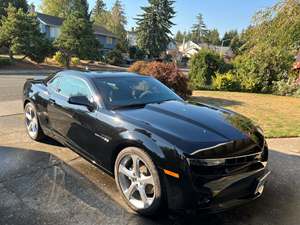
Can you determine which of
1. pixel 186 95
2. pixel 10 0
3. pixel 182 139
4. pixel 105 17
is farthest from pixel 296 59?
pixel 105 17

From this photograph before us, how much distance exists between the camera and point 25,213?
9.97ft

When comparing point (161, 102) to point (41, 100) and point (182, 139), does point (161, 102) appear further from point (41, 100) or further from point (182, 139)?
point (41, 100)

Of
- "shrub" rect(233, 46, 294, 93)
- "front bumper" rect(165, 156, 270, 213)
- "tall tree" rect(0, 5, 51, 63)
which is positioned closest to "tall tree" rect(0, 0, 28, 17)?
"tall tree" rect(0, 5, 51, 63)

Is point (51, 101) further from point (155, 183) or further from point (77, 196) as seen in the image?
point (155, 183)

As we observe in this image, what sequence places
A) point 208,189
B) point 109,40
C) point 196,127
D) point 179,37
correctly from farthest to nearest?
point 179,37, point 109,40, point 196,127, point 208,189

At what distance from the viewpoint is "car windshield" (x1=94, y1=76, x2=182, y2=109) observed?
3.84 m

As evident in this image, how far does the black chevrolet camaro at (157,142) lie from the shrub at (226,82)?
13.0 metres

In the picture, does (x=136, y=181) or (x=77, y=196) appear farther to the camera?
(x=77, y=196)

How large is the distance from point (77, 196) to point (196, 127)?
1.59 metres

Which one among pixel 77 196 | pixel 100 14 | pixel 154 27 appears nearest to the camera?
pixel 77 196

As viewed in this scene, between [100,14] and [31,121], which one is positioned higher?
[100,14]

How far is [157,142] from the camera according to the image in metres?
2.90

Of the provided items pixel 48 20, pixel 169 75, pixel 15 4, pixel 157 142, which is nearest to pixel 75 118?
pixel 157 142

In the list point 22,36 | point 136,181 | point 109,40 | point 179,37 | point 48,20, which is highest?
point 179,37
